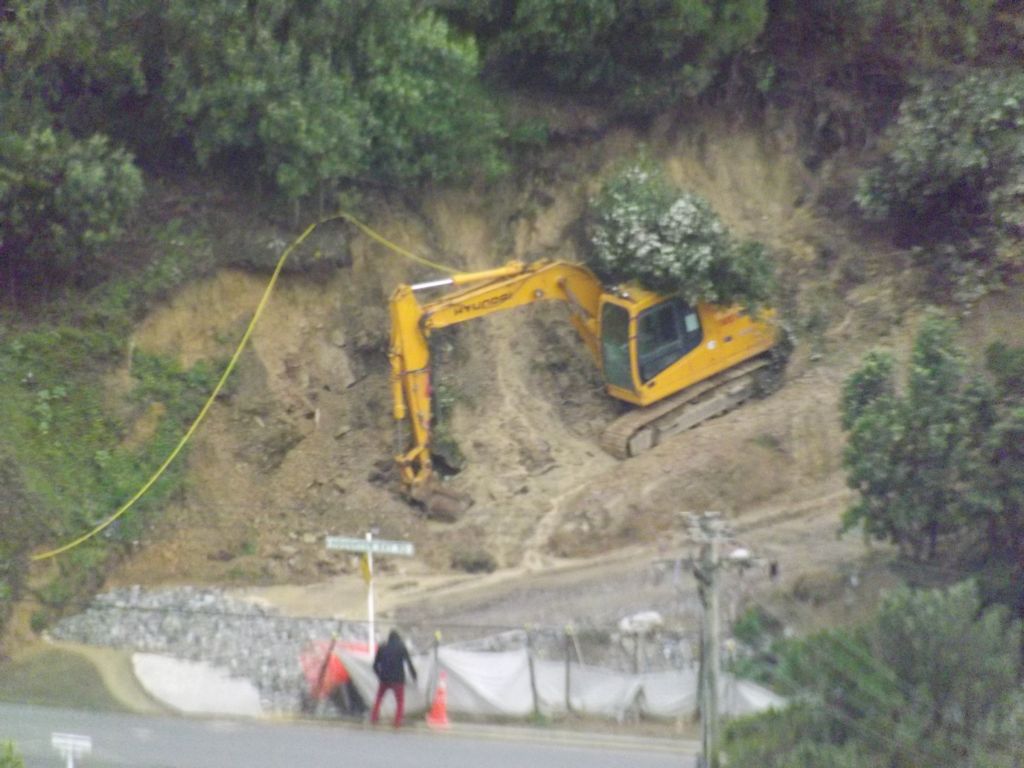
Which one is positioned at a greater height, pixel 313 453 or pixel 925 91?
pixel 925 91

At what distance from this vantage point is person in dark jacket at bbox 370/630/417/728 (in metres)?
15.9

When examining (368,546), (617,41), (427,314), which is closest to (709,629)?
(368,546)

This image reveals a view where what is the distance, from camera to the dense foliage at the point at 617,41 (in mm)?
25484

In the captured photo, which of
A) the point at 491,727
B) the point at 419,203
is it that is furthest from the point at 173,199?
the point at 491,727

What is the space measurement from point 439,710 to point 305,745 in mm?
1643

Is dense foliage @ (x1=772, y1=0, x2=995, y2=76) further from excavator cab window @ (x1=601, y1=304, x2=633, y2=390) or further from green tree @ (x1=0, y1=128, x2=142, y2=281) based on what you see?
green tree @ (x1=0, y1=128, x2=142, y2=281)

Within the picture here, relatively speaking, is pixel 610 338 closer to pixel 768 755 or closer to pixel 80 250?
pixel 80 250

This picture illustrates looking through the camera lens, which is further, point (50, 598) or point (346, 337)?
point (346, 337)

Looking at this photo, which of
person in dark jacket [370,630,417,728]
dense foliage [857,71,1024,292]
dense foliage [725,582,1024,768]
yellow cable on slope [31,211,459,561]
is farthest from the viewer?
dense foliage [857,71,1024,292]

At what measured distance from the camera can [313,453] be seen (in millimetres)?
22766

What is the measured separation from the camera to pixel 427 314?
71.1 feet

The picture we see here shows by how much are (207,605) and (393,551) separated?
142 inches

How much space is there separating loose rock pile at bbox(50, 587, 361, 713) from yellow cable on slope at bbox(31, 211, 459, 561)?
2.78ft

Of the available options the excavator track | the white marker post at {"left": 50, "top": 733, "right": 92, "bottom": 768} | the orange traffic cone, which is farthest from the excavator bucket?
the white marker post at {"left": 50, "top": 733, "right": 92, "bottom": 768}
